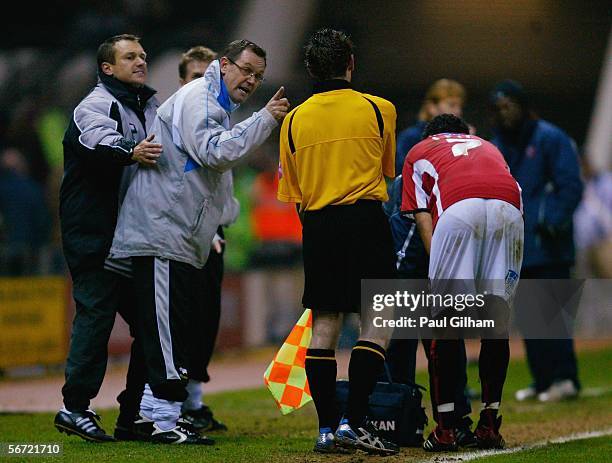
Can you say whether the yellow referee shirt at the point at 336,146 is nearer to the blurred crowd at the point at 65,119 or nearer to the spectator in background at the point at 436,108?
the spectator in background at the point at 436,108

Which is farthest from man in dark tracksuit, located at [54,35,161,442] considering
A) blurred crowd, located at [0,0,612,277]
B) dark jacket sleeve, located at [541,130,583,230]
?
blurred crowd, located at [0,0,612,277]

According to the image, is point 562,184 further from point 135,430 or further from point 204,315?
point 135,430

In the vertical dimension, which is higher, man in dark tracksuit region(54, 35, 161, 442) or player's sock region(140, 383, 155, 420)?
man in dark tracksuit region(54, 35, 161, 442)

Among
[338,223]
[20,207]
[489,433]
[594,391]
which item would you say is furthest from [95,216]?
[20,207]

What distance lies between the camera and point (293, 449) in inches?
246

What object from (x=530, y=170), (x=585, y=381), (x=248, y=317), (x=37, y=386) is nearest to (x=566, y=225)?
(x=530, y=170)

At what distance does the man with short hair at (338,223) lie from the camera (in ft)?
19.5

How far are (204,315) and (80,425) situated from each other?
1320 mm

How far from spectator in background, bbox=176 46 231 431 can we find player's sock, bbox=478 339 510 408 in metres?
1.87

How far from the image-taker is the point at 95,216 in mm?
6492

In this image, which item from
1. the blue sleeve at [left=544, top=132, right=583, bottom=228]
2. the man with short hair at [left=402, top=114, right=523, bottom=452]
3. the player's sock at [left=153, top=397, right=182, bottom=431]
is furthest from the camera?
the blue sleeve at [left=544, top=132, right=583, bottom=228]

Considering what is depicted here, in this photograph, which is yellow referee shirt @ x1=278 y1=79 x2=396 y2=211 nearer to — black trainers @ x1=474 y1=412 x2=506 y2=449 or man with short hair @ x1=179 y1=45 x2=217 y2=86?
black trainers @ x1=474 y1=412 x2=506 y2=449

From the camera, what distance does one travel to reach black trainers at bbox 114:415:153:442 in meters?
6.56

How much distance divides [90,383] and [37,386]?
4999 millimetres
